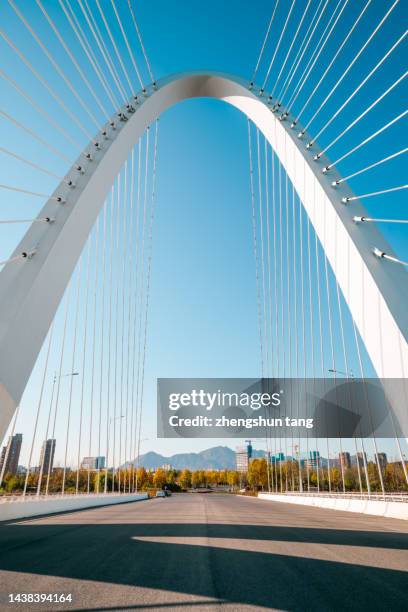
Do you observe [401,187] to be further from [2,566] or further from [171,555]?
[2,566]

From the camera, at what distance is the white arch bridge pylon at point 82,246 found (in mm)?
6975

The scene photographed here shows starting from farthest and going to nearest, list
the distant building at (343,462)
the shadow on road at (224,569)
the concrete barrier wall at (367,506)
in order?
1. the distant building at (343,462)
2. the concrete barrier wall at (367,506)
3. the shadow on road at (224,569)

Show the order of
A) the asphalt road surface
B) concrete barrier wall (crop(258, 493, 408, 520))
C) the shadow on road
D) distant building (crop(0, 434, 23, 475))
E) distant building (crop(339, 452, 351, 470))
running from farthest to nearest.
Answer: distant building (crop(339, 452, 351, 470))
concrete barrier wall (crop(258, 493, 408, 520))
distant building (crop(0, 434, 23, 475))
the shadow on road
the asphalt road surface

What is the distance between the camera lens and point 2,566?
15.5 feet

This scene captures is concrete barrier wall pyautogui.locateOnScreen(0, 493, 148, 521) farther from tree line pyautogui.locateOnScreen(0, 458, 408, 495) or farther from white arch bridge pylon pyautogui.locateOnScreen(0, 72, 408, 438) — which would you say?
tree line pyautogui.locateOnScreen(0, 458, 408, 495)

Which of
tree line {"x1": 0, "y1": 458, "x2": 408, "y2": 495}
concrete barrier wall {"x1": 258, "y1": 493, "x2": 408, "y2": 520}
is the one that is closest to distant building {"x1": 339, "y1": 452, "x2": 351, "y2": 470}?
tree line {"x1": 0, "y1": 458, "x2": 408, "y2": 495}

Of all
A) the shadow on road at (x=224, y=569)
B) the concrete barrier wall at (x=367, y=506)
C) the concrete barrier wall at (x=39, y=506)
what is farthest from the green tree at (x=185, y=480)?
the shadow on road at (x=224, y=569)

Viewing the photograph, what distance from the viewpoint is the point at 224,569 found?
4.62 metres

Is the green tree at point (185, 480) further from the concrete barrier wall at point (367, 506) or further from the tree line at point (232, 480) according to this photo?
the concrete barrier wall at point (367, 506)

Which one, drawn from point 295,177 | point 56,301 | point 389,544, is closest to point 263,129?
point 295,177

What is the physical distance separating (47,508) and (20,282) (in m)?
10.0

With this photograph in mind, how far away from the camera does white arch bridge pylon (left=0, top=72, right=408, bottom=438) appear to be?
6975mm

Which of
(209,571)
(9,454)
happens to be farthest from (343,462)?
(209,571)

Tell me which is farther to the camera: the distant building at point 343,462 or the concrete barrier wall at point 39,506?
the distant building at point 343,462
